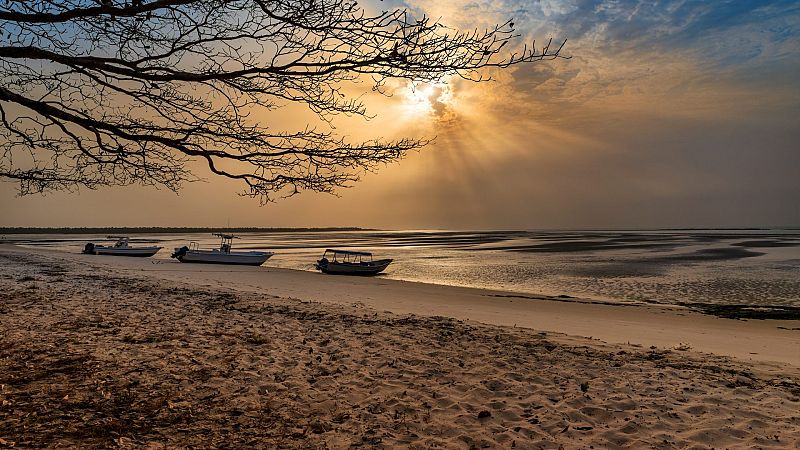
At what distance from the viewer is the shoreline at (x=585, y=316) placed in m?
13.0

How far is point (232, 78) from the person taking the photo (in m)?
6.05

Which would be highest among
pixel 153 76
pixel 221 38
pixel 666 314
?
pixel 221 38

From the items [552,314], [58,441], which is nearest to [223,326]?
[58,441]

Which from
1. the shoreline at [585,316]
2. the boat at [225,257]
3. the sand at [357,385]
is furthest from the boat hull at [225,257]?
the sand at [357,385]

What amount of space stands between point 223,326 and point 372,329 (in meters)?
3.40

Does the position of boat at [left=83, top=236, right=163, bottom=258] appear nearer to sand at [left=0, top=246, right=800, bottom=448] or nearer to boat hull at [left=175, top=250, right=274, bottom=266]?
boat hull at [left=175, top=250, right=274, bottom=266]

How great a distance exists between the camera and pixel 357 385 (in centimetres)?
735

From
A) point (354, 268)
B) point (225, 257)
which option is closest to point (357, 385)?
point (354, 268)

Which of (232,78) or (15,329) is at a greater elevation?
(232,78)

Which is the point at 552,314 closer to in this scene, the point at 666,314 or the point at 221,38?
the point at 666,314

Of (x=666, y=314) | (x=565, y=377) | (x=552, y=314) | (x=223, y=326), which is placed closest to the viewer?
(x=565, y=377)

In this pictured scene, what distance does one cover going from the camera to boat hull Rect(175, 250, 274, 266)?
41.2m

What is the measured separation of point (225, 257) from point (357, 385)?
3731cm

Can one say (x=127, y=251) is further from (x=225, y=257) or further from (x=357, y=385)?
(x=357, y=385)
